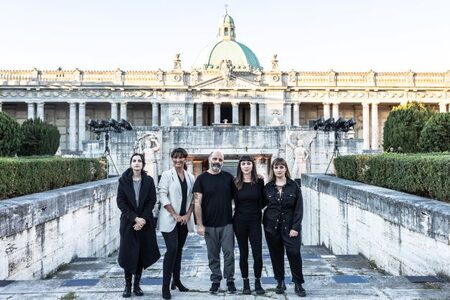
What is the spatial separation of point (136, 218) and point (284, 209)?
1.93m

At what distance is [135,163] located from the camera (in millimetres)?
6676

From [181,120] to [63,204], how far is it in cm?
4524

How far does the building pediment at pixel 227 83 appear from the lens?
55.6m

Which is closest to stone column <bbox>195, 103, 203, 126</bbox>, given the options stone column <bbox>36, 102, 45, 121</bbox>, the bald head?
stone column <bbox>36, 102, 45, 121</bbox>

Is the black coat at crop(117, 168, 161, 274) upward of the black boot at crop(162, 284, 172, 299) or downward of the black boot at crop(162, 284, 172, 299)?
upward

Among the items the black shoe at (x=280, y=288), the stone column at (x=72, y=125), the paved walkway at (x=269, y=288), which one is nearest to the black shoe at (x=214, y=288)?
the paved walkway at (x=269, y=288)

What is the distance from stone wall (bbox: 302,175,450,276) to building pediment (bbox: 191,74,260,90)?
4208 cm

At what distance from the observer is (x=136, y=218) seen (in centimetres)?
658

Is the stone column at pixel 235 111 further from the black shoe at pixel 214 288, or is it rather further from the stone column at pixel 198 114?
the black shoe at pixel 214 288

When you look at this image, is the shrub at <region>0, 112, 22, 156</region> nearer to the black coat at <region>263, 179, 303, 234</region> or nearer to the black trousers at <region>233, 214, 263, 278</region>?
the black trousers at <region>233, 214, 263, 278</region>

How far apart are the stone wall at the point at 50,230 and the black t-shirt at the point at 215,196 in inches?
119

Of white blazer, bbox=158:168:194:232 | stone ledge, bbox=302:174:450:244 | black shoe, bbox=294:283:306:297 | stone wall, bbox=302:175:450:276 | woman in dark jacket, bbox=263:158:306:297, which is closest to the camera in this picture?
black shoe, bbox=294:283:306:297

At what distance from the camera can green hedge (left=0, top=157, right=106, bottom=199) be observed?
9.37m

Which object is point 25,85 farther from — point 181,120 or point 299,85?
point 299,85
